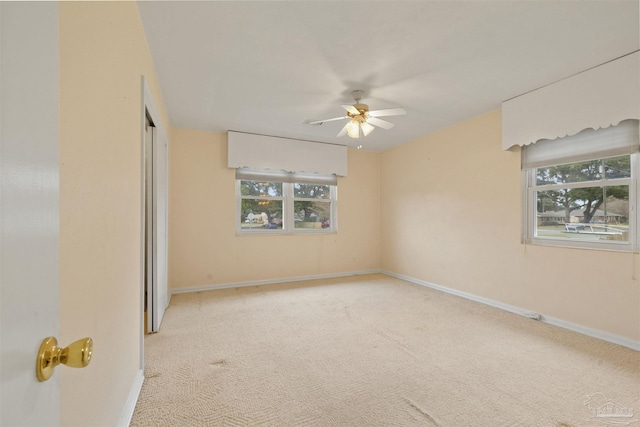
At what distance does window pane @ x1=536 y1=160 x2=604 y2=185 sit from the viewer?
2863 millimetres

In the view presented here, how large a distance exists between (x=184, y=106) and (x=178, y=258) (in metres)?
2.15

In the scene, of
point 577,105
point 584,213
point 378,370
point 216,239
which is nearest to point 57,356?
point 378,370

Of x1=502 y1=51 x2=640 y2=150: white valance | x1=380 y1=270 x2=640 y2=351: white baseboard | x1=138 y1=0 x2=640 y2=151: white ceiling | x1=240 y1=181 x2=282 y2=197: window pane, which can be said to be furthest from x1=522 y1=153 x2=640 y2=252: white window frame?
x1=240 y1=181 x2=282 y2=197: window pane

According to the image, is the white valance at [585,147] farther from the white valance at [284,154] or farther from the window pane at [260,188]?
the window pane at [260,188]

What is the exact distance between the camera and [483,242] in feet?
12.5

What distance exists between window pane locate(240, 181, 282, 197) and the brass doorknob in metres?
4.33

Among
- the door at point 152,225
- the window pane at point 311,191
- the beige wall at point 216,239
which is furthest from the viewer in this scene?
the window pane at point 311,191

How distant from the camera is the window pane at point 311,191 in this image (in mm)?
5133

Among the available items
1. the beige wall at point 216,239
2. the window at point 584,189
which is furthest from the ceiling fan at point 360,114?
the beige wall at point 216,239

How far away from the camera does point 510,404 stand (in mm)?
1789

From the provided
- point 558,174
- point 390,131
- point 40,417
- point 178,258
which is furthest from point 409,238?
point 40,417

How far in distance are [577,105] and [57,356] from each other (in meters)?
3.90

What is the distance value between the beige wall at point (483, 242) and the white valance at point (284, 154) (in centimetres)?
115

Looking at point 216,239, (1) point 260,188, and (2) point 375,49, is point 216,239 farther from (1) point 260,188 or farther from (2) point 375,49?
(2) point 375,49
